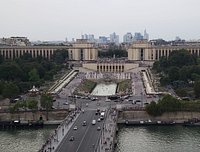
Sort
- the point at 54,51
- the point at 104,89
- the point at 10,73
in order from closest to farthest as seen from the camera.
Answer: the point at 10,73, the point at 104,89, the point at 54,51

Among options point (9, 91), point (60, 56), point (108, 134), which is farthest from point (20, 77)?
point (60, 56)

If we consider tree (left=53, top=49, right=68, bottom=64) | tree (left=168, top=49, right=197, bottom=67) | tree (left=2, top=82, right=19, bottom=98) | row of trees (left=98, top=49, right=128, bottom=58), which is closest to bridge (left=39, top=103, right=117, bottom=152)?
tree (left=2, top=82, right=19, bottom=98)

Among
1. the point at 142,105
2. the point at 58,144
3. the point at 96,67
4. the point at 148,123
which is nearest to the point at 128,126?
the point at 148,123

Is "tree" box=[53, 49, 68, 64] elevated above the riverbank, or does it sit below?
above

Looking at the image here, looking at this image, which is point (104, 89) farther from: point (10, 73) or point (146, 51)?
point (146, 51)

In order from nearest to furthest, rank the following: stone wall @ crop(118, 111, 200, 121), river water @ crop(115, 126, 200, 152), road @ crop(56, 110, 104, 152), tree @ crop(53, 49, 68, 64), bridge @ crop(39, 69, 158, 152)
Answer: road @ crop(56, 110, 104, 152), bridge @ crop(39, 69, 158, 152), river water @ crop(115, 126, 200, 152), stone wall @ crop(118, 111, 200, 121), tree @ crop(53, 49, 68, 64)

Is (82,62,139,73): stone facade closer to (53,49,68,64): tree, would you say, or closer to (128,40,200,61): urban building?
(53,49,68,64): tree
